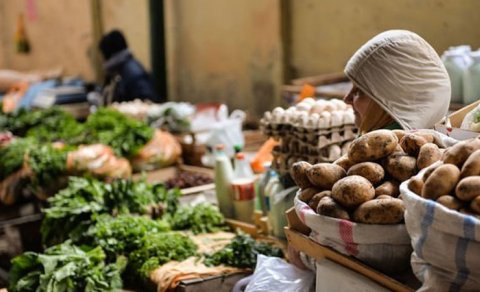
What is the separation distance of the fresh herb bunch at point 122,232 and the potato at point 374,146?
6.00 feet

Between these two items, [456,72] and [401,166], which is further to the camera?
[456,72]

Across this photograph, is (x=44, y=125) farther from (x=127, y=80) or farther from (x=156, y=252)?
(x=156, y=252)

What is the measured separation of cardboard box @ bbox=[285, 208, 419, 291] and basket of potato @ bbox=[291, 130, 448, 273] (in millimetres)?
26

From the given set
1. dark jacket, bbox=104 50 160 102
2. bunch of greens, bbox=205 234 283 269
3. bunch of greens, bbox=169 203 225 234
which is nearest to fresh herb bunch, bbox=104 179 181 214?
bunch of greens, bbox=169 203 225 234

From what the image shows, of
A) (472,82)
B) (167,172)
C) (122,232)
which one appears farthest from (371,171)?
(167,172)

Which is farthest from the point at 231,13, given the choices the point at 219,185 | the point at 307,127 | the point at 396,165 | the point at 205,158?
the point at 396,165

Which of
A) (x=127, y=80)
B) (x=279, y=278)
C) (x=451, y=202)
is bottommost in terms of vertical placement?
(x=279, y=278)

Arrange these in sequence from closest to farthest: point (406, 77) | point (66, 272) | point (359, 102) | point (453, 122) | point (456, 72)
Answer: point (453, 122) < point (406, 77) < point (359, 102) < point (66, 272) < point (456, 72)

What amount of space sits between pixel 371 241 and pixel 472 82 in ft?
6.24

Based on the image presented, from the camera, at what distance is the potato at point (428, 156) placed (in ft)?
7.28

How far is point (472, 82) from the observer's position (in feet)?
12.2

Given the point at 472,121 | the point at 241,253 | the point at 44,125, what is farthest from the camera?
the point at 44,125

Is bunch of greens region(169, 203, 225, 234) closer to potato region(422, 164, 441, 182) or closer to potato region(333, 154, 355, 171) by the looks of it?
potato region(333, 154, 355, 171)

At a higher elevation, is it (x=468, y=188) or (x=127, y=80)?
(x=468, y=188)
